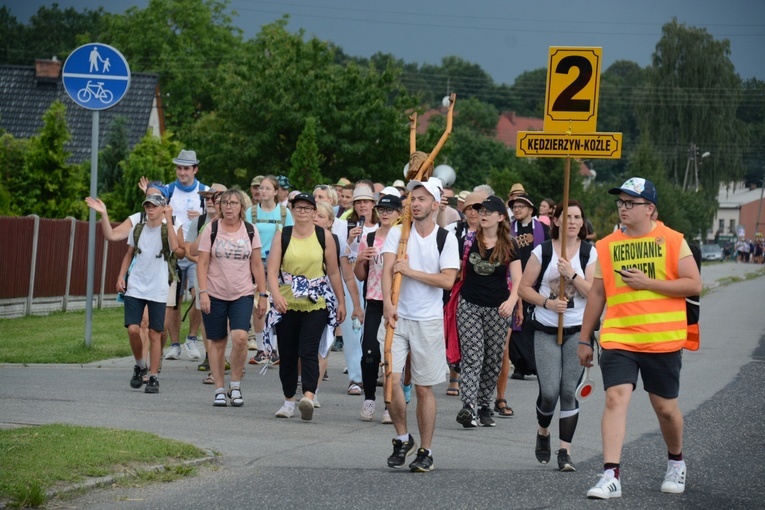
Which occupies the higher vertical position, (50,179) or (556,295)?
(50,179)

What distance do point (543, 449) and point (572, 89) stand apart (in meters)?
2.72

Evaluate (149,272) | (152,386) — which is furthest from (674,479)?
(149,272)

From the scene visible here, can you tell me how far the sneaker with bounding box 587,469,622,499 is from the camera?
24.5 feet

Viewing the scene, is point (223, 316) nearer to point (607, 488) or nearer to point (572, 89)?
point (572, 89)

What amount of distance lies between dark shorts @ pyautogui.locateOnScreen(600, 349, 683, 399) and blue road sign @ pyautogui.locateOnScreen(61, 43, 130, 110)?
920 cm

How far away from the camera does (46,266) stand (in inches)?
863

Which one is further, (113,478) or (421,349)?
(421,349)

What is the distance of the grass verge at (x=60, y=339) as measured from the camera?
15.1 meters

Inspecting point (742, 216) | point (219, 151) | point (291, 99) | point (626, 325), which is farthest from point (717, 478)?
point (742, 216)

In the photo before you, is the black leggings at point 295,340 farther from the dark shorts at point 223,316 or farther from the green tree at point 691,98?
the green tree at point 691,98

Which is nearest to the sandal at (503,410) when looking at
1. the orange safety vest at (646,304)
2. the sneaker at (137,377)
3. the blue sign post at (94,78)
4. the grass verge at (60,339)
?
the sneaker at (137,377)

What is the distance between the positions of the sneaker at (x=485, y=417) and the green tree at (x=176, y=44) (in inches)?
2684

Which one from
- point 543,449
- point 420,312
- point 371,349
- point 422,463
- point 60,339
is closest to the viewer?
point 422,463

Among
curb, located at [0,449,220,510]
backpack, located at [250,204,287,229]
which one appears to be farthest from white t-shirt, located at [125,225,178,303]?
curb, located at [0,449,220,510]
